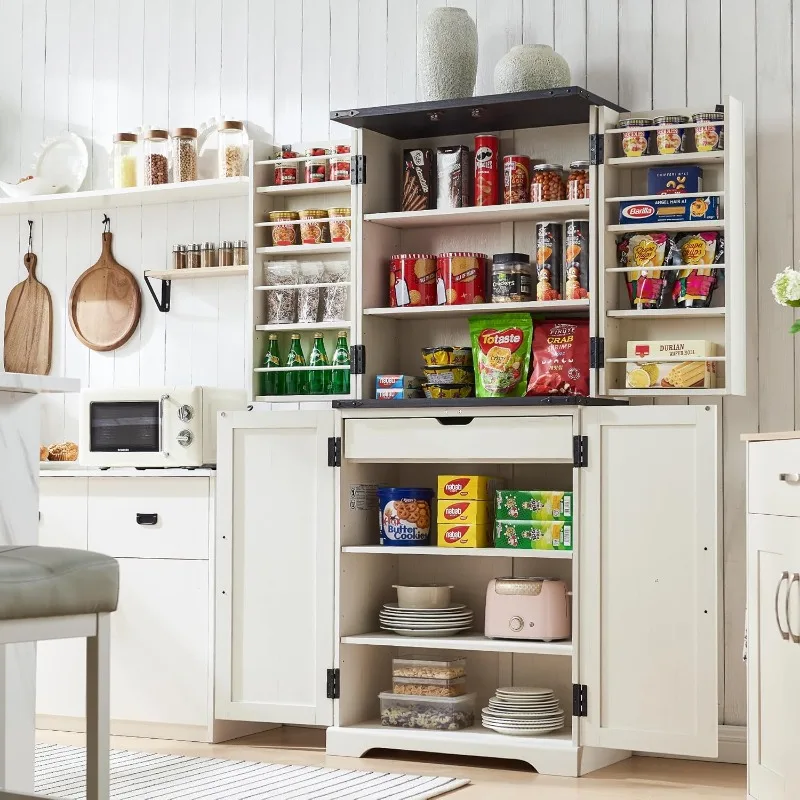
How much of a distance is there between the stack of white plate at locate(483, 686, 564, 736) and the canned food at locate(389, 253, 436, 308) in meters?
1.25

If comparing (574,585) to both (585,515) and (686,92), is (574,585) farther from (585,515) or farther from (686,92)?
(686,92)

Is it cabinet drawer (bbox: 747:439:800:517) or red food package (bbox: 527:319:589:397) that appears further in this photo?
red food package (bbox: 527:319:589:397)

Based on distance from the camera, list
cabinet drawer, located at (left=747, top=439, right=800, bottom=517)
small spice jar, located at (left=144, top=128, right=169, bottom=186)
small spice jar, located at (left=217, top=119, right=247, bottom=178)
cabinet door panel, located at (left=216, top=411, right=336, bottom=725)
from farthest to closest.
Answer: small spice jar, located at (left=144, top=128, right=169, bottom=186), small spice jar, located at (left=217, top=119, right=247, bottom=178), cabinet door panel, located at (left=216, top=411, right=336, bottom=725), cabinet drawer, located at (left=747, top=439, right=800, bottom=517)

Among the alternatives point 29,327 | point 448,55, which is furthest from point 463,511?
point 29,327

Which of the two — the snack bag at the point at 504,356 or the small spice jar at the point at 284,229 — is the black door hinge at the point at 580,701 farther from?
the small spice jar at the point at 284,229

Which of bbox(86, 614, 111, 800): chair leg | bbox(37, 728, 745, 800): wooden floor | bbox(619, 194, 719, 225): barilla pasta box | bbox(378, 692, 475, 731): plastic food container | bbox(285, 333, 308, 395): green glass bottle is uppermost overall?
bbox(619, 194, 719, 225): barilla pasta box

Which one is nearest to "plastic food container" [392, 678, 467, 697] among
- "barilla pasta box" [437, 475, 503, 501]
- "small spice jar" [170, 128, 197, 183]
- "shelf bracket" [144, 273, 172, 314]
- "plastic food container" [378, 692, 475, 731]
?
"plastic food container" [378, 692, 475, 731]

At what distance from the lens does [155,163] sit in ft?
15.2

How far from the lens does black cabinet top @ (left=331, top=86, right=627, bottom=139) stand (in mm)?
3785

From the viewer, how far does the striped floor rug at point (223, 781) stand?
337 cm

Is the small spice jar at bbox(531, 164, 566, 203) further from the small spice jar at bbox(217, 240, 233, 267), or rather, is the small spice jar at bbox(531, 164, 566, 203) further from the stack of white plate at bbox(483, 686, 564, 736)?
the stack of white plate at bbox(483, 686, 564, 736)

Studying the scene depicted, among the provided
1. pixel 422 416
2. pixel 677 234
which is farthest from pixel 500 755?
pixel 677 234

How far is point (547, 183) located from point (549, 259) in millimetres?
241

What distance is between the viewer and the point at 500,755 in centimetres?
369
